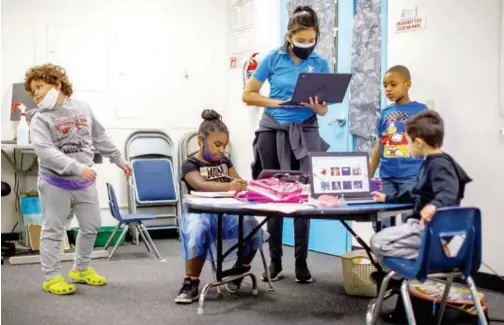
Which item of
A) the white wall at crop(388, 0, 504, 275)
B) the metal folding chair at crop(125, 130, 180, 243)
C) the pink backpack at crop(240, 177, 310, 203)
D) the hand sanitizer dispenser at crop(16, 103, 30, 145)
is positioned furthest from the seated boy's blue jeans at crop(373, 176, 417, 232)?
the hand sanitizer dispenser at crop(16, 103, 30, 145)

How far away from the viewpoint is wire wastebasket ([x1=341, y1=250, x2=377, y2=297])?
346 cm

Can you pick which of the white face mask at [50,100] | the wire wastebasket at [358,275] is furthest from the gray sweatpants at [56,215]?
the wire wastebasket at [358,275]

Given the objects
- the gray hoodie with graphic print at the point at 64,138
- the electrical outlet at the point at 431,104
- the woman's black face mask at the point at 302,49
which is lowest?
the gray hoodie with graphic print at the point at 64,138

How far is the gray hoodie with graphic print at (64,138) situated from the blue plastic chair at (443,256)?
1855 millimetres

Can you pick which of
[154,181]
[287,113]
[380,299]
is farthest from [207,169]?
[154,181]

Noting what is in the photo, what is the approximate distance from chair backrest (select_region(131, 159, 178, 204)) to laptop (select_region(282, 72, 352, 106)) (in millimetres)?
2474

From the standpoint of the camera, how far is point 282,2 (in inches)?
215

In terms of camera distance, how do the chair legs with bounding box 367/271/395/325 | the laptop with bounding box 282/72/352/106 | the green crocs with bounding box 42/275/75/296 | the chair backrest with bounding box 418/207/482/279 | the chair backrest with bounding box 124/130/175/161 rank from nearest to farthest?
the chair backrest with bounding box 418/207/482/279 < the chair legs with bounding box 367/271/395/325 < the laptop with bounding box 282/72/352/106 < the green crocs with bounding box 42/275/75/296 < the chair backrest with bounding box 124/130/175/161

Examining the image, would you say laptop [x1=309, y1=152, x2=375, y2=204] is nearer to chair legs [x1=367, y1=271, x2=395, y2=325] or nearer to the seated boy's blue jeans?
chair legs [x1=367, y1=271, x2=395, y2=325]

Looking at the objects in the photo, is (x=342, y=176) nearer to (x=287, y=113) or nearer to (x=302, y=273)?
(x=287, y=113)

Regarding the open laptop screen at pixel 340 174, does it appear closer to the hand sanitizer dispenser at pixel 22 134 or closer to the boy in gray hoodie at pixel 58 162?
the boy in gray hoodie at pixel 58 162

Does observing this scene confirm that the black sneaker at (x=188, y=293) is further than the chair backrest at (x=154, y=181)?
No

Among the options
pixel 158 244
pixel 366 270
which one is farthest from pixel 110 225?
pixel 366 270

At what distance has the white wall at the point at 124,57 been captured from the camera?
5.41 m
